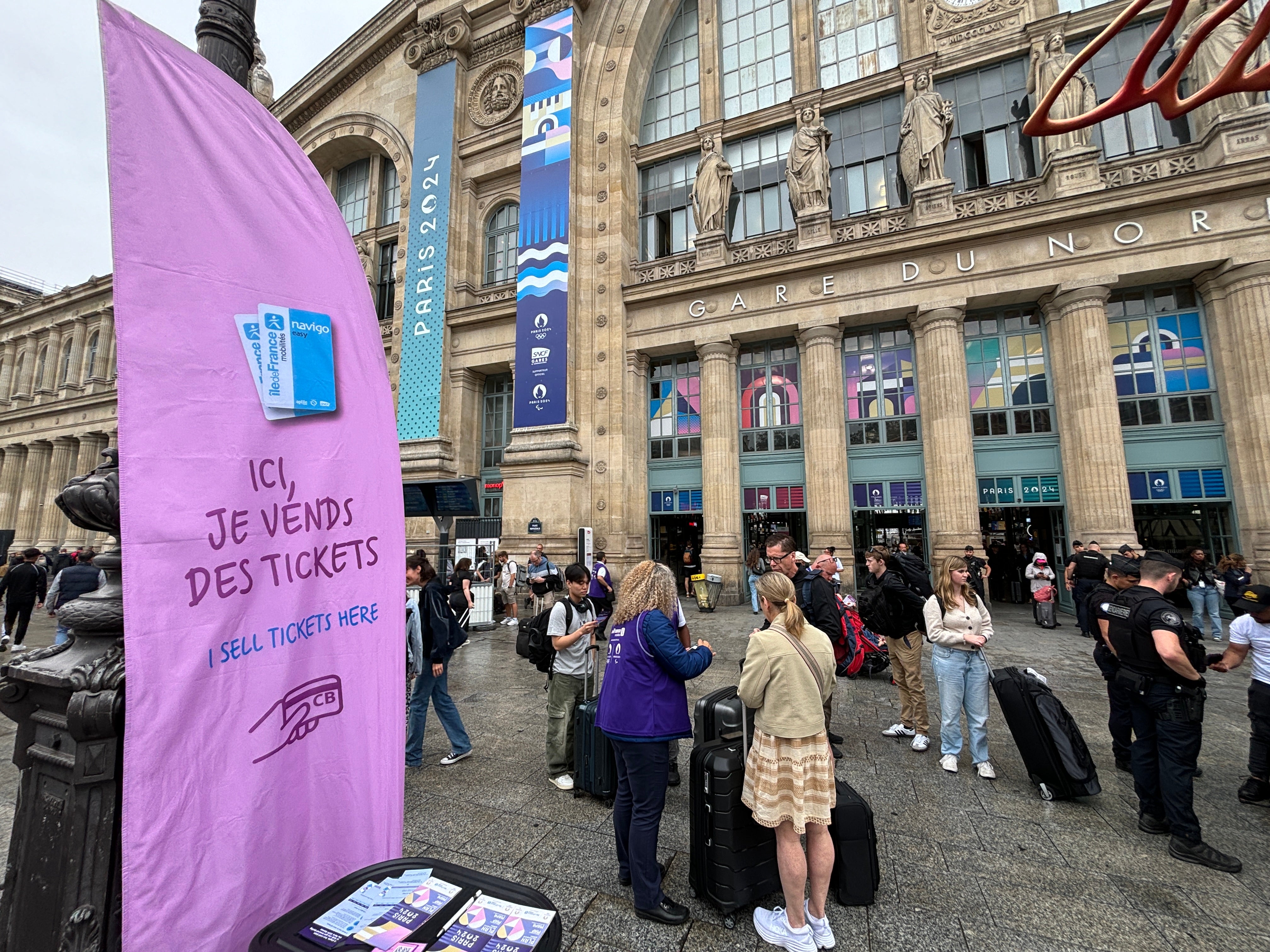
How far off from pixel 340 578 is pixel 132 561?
726mm

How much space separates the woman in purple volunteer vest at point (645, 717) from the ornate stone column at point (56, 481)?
4809cm

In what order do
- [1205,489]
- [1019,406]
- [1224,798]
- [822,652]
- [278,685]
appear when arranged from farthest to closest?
[1019,406], [1205,489], [1224,798], [822,652], [278,685]

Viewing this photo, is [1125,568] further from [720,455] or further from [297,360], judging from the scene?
[720,455]

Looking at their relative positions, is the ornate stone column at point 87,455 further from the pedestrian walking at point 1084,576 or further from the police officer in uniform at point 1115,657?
the pedestrian walking at point 1084,576

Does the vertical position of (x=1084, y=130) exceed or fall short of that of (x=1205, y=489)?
it exceeds it

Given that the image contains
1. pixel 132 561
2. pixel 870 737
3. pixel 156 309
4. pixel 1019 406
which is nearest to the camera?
pixel 132 561

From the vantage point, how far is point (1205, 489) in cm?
1319

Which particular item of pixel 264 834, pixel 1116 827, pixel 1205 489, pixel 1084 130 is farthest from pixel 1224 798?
pixel 1084 130

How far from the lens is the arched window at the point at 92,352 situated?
117 feet

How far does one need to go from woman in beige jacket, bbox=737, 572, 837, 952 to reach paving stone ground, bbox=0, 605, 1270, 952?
240 millimetres

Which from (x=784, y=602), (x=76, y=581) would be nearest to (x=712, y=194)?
(x=784, y=602)

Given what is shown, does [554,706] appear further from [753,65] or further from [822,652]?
[753,65]

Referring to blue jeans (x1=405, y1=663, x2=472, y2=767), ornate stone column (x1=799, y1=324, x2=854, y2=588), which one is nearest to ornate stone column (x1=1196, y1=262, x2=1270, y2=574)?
ornate stone column (x1=799, y1=324, x2=854, y2=588)

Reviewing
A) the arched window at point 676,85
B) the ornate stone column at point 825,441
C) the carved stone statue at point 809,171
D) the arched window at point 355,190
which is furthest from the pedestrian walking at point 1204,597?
the arched window at point 355,190
